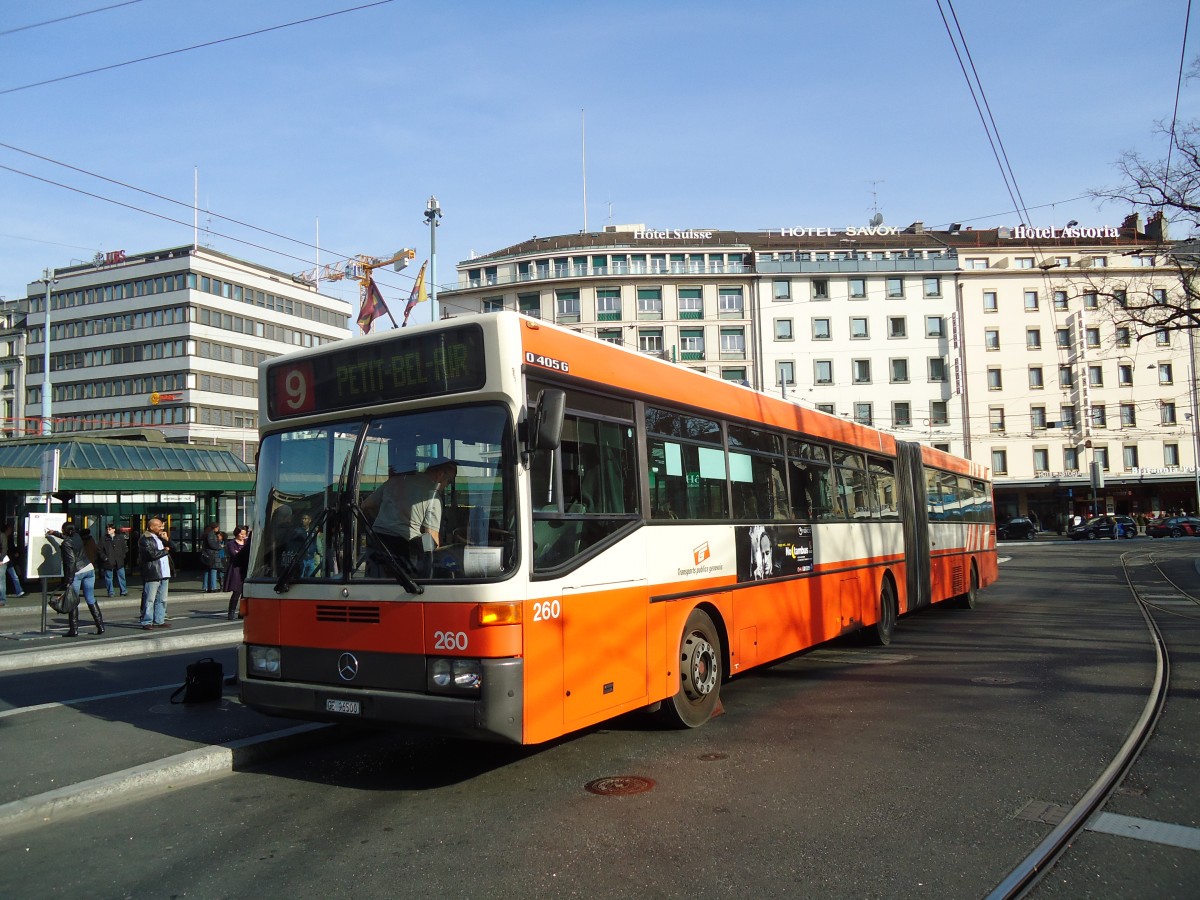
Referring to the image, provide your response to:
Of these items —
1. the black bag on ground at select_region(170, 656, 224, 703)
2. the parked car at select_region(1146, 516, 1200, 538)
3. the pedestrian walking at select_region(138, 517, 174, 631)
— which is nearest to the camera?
the black bag on ground at select_region(170, 656, 224, 703)

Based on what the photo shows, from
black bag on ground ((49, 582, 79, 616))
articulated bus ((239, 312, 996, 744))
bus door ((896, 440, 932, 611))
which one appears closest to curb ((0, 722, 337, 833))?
articulated bus ((239, 312, 996, 744))

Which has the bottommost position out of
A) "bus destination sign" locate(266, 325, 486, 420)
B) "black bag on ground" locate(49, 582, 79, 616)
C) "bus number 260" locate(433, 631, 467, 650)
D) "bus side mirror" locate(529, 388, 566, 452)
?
"black bag on ground" locate(49, 582, 79, 616)

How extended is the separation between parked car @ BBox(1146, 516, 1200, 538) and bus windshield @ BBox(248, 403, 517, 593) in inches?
2442

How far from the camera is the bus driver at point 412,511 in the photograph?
582 cm

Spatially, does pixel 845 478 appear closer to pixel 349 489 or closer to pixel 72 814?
pixel 349 489

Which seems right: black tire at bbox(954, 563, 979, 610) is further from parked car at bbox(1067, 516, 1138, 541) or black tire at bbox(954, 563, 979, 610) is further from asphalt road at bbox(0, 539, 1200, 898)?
parked car at bbox(1067, 516, 1138, 541)

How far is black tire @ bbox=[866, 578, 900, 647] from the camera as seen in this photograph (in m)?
13.0

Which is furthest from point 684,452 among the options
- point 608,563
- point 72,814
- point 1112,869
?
point 72,814

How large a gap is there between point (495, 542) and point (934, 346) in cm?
6859

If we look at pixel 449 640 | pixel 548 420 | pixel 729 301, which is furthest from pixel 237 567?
pixel 729 301

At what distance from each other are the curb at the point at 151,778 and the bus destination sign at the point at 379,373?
2.54m

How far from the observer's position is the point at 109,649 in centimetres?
1281

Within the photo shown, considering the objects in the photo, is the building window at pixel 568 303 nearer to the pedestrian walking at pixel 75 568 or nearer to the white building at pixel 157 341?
the white building at pixel 157 341

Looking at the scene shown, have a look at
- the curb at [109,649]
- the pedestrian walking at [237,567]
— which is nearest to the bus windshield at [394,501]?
the curb at [109,649]
